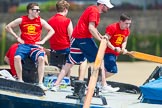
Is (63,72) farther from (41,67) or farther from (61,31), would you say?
(61,31)

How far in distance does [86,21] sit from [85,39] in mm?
270

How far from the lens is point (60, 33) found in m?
10.7

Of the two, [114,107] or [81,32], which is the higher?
[81,32]

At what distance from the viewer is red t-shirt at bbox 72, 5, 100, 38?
9.45m

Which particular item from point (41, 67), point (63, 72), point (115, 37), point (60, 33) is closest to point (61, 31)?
point (60, 33)

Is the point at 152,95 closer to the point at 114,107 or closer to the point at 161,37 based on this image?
the point at 114,107

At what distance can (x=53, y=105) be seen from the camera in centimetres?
802

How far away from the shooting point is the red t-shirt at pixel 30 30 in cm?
962

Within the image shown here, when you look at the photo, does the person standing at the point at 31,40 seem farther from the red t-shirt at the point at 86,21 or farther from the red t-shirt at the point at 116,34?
the red t-shirt at the point at 116,34

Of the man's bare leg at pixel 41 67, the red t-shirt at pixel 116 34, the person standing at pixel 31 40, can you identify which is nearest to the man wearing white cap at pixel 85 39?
the man's bare leg at pixel 41 67

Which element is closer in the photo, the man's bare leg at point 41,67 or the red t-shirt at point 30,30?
the man's bare leg at point 41,67

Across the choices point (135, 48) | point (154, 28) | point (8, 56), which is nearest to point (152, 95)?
point (8, 56)

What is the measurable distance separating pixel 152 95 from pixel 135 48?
20.7m

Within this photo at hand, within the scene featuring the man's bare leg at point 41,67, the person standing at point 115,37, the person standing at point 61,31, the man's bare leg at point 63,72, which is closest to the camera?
the man's bare leg at point 41,67
